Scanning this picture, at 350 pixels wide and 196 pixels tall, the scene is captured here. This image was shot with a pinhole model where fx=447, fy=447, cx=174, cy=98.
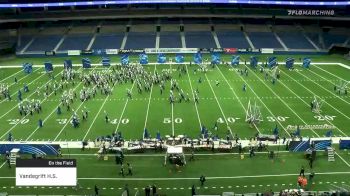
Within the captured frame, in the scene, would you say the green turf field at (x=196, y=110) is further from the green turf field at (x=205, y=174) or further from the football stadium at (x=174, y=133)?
the green turf field at (x=205, y=174)

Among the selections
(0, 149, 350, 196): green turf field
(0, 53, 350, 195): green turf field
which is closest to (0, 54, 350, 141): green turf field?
(0, 53, 350, 195): green turf field

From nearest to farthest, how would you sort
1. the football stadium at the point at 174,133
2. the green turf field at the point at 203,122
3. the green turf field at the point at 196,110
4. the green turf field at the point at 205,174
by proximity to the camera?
the green turf field at the point at 205,174 < the football stadium at the point at 174,133 < the green turf field at the point at 203,122 < the green turf field at the point at 196,110

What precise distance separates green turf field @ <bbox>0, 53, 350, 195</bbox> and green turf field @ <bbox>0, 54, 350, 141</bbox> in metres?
0.06

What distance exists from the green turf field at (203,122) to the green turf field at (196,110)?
2.4 inches

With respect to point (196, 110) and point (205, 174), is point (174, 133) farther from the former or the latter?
point (205, 174)

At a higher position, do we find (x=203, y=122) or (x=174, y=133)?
(x=203, y=122)

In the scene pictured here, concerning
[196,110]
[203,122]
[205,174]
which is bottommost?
[205,174]

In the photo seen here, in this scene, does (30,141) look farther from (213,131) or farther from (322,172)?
(322,172)

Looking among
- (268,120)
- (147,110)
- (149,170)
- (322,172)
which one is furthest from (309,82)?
(149,170)

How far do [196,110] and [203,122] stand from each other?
3068 mm

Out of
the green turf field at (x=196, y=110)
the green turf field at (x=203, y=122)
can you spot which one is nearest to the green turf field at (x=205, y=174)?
the green turf field at (x=203, y=122)

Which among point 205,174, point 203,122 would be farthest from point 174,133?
point 205,174

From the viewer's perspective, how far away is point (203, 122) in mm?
29438

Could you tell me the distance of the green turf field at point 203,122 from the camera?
20.8 meters
